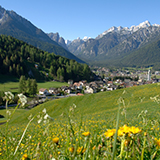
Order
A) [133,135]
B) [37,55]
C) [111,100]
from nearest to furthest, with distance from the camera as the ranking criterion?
[133,135]
[111,100]
[37,55]

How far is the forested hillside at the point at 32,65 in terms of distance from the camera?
109m

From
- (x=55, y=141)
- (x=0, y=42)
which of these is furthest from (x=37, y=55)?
(x=55, y=141)

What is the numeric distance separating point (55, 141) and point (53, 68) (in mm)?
131568

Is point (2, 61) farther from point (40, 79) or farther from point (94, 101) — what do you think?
point (94, 101)

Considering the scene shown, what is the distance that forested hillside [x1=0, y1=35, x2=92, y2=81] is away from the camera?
109 metres

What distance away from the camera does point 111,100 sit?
26016mm

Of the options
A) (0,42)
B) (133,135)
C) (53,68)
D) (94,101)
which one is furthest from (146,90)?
(0,42)

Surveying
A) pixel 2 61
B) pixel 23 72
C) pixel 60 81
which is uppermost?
pixel 2 61

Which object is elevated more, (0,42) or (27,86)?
(0,42)

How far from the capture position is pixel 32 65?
421ft

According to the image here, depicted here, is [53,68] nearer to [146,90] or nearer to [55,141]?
[146,90]

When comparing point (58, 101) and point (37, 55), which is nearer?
point (58, 101)

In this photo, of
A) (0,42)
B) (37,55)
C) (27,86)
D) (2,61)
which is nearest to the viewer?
(27,86)

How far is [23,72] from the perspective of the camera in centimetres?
11094
